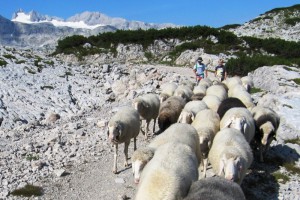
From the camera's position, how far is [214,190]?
7496 millimetres

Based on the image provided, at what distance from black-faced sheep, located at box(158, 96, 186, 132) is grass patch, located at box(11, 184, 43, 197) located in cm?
528

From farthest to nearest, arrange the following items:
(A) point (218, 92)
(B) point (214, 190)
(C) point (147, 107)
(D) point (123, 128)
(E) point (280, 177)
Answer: (A) point (218, 92) → (C) point (147, 107) → (D) point (123, 128) → (E) point (280, 177) → (B) point (214, 190)

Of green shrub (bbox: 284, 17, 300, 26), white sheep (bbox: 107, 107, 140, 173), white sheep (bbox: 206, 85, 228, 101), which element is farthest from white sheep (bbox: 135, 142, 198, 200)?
green shrub (bbox: 284, 17, 300, 26)

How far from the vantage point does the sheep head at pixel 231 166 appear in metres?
8.88

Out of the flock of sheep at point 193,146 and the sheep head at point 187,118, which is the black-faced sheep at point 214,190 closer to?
the flock of sheep at point 193,146

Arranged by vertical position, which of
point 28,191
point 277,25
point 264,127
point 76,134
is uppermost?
point 277,25

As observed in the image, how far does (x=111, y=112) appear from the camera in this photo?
19.0 m

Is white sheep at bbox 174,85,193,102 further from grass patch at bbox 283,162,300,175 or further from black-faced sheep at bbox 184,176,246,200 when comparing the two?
black-faced sheep at bbox 184,176,246,200

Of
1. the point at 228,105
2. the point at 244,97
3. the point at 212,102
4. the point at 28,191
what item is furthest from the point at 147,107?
the point at 28,191

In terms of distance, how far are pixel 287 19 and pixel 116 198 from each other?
2937 inches

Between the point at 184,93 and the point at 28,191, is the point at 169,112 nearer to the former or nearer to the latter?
the point at 184,93

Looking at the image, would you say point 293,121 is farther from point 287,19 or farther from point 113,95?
point 287,19

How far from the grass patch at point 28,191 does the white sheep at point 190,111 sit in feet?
16.8

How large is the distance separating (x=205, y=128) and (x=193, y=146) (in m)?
1.48
